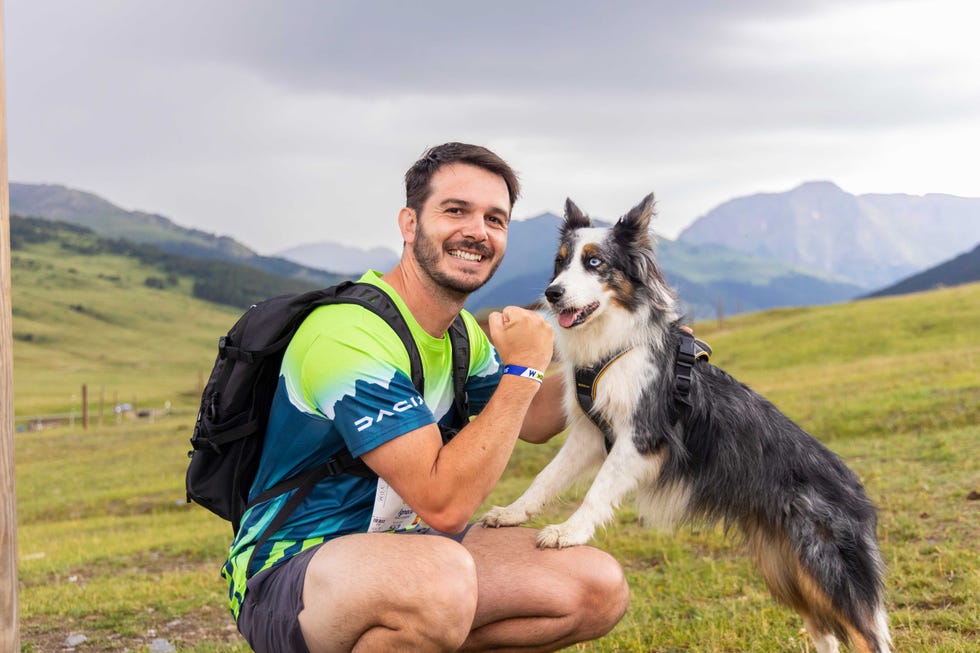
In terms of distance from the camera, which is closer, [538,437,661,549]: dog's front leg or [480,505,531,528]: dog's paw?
[538,437,661,549]: dog's front leg

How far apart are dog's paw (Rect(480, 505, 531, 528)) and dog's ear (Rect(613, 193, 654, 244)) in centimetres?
190

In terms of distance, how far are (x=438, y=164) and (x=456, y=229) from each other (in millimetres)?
375

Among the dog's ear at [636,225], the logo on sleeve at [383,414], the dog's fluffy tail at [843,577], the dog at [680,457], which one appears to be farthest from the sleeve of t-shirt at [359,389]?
the dog's fluffy tail at [843,577]

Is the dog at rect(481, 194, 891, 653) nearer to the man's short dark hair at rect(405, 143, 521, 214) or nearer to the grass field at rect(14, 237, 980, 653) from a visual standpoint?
the grass field at rect(14, 237, 980, 653)

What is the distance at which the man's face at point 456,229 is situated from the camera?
4.05 metres

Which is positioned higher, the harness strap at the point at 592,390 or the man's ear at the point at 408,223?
the man's ear at the point at 408,223

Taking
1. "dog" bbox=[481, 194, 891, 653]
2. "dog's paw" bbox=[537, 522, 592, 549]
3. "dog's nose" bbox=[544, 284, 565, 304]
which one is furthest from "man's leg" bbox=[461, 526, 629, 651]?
"dog's nose" bbox=[544, 284, 565, 304]

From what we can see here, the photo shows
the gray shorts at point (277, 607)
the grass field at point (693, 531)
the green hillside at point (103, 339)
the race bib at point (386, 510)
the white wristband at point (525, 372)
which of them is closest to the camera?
the gray shorts at point (277, 607)

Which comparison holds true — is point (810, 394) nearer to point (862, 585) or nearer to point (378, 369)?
point (862, 585)

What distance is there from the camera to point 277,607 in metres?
3.75

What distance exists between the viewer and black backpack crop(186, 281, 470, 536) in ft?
12.6

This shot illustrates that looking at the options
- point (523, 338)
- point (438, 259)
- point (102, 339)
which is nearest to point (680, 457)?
point (523, 338)

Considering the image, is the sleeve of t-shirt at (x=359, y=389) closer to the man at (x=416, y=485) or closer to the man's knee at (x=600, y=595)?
the man at (x=416, y=485)

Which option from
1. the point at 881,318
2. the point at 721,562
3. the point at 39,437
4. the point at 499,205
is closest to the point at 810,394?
the point at 721,562
